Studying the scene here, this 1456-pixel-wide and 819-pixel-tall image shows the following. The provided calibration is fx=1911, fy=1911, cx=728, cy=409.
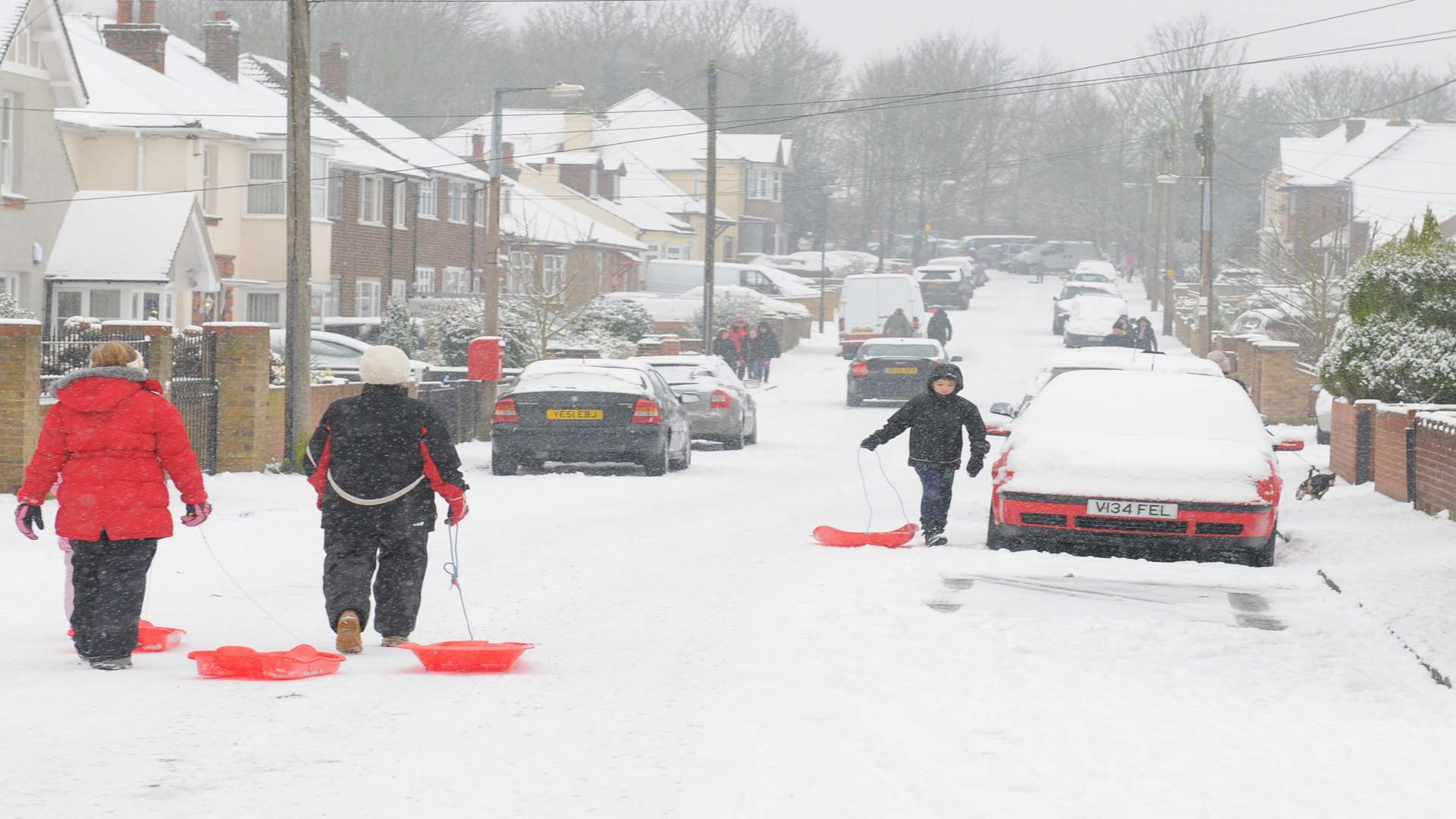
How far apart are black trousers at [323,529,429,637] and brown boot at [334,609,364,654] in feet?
0.22

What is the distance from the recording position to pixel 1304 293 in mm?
36656

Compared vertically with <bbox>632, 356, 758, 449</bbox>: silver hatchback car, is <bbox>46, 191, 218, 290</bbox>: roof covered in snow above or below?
above

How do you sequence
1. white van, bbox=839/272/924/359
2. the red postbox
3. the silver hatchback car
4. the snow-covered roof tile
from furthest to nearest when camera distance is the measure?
1. white van, bbox=839/272/924/359
2. the snow-covered roof tile
3. the red postbox
4. the silver hatchback car

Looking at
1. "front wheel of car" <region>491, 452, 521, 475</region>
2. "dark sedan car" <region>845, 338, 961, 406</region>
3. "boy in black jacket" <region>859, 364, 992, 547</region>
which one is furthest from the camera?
"dark sedan car" <region>845, 338, 961, 406</region>

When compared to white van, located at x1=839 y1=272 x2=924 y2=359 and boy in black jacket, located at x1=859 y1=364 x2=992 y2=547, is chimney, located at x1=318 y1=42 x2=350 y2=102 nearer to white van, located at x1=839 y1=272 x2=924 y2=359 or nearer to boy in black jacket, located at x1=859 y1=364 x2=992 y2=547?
white van, located at x1=839 y1=272 x2=924 y2=359

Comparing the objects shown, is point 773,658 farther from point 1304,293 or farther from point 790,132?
point 790,132

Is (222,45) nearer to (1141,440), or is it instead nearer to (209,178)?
(209,178)

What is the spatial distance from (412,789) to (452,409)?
62.3 ft

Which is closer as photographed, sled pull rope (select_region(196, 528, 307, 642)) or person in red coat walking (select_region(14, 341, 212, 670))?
person in red coat walking (select_region(14, 341, 212, 670))

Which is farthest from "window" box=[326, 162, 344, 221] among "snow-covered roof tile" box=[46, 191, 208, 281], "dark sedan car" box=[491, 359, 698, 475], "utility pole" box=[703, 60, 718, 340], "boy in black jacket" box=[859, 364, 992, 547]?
"boy in black jacket" box=[859, 364, 992, 547]

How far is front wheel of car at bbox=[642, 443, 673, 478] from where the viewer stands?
66.4 ft

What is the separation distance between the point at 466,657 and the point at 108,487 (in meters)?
A: 1.73

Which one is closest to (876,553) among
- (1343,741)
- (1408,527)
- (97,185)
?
(1408,527)

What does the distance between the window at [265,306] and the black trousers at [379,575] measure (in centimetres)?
3532
